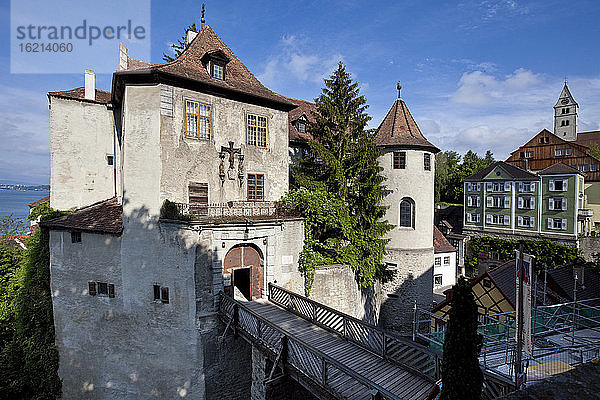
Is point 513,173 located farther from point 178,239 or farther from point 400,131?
point 178,239

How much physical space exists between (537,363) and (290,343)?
260 inches

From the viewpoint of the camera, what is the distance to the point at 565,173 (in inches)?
1299

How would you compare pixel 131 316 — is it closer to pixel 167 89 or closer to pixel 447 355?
pixel 167 89

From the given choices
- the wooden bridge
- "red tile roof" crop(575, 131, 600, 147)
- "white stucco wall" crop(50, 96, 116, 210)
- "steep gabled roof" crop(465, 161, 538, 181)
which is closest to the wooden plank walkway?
Result: the wooden bridge

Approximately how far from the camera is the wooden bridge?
7.82 metres

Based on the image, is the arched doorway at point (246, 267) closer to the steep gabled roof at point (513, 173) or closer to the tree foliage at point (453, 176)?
the steep gabled roof at point (513, 173)

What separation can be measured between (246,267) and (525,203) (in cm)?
3598

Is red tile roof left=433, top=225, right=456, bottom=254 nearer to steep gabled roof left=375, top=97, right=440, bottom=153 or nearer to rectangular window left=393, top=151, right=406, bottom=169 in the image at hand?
steep gabled roof left=375, top=97, right=440, bottom=153

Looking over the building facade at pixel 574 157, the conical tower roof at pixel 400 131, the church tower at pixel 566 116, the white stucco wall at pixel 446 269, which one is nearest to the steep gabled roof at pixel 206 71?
the conical tower roof at pixel 400 131

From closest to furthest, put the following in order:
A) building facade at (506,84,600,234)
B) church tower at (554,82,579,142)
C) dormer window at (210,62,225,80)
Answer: dormer window at (210,62,225,80) < building facade at (506,84,600,234) < church tower at (554,82,579,142)

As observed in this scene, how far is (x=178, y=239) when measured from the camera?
497 inches

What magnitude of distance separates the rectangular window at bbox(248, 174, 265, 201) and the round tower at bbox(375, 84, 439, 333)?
9358 millimetres

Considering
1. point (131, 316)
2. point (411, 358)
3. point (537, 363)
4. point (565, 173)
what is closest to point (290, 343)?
point (411, 358)

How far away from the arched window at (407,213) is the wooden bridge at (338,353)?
11925 mm
